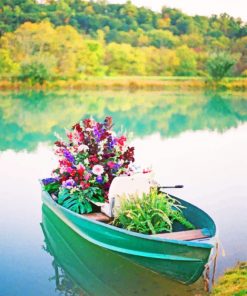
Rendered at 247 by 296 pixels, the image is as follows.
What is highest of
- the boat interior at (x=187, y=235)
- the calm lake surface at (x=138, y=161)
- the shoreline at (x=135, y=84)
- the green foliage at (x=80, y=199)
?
the boat interior at (x=187, y=235)

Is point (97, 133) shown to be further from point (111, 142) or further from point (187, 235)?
point (187, 235)

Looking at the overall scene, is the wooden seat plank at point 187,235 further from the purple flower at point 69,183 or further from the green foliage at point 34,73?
the green foliage at point 34,73

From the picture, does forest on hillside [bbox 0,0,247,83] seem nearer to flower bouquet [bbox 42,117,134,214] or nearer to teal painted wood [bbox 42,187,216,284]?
flower bouquet [bbox 42,117,134,214]

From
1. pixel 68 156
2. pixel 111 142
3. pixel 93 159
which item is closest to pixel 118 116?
pixel 111 142

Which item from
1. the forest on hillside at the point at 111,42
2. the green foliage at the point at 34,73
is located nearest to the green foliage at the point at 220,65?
the forest on hillside at the point at 111,42

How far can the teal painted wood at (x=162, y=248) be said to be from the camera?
5.28m

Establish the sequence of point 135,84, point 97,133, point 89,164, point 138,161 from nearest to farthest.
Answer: point 89,164 < point 97,133 < point 138,161 < point 135,84

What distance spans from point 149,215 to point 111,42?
4617 cm

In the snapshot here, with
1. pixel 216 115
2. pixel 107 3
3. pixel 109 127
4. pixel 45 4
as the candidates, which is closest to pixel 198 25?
pixel 107 3

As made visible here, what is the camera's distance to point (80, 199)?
687 cm

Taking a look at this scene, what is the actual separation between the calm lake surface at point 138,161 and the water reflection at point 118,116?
1.4 inches

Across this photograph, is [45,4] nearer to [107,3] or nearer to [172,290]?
[107,3]

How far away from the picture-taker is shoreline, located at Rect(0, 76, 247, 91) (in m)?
40.9

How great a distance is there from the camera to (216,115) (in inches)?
889
